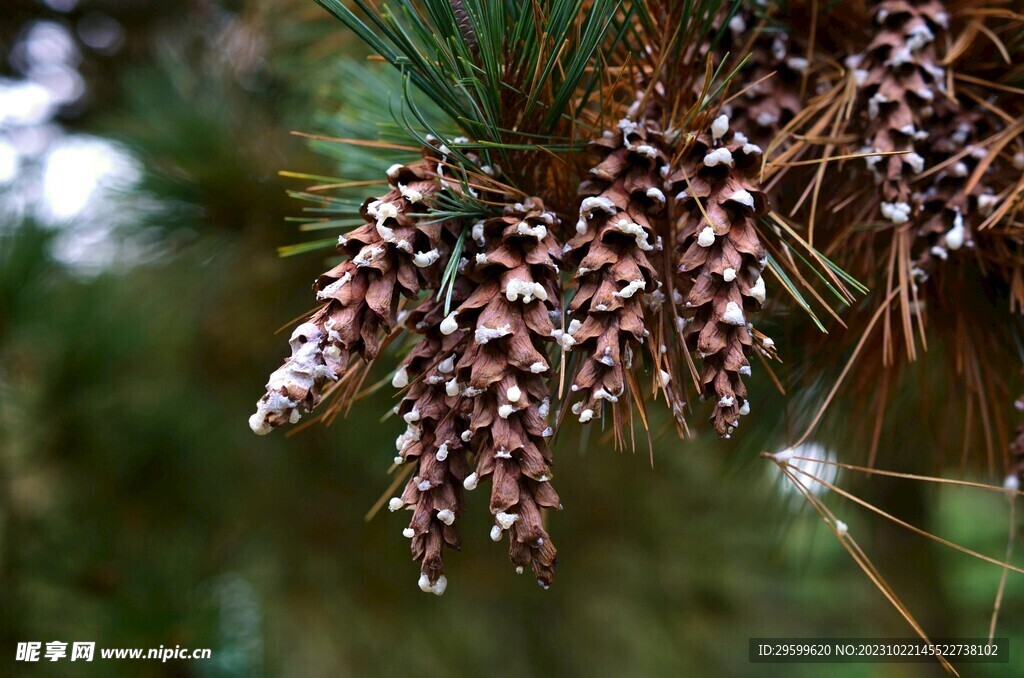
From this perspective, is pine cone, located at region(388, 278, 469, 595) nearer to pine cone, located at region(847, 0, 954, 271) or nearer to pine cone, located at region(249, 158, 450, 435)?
pine cone, located at region(249, 158, 450, 435)

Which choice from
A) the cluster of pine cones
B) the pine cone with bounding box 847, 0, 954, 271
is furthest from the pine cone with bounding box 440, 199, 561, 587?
the pine cone with bounding box 847, 0, 954, 271

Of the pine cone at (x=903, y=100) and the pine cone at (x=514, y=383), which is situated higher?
the pine cone at (x=903, y=100)

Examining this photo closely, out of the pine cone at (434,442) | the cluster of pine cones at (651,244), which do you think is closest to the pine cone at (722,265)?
the cluster of pine cones at (651,244)

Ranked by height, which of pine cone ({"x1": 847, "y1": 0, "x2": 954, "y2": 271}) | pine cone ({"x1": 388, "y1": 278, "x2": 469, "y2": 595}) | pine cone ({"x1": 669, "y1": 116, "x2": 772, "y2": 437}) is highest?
pine cone ({"x1": 847, "y1": 0, "x2": 954, "y2": 271})

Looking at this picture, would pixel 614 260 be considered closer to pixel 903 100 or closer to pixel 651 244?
pixel 651 244

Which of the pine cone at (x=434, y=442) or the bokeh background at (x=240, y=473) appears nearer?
→ the pine cone at (x=434, y=442)

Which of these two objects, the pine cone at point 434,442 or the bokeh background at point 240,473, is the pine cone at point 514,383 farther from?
the bokeh background at point 240,473

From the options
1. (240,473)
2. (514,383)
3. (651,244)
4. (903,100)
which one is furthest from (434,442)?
(240,473)
